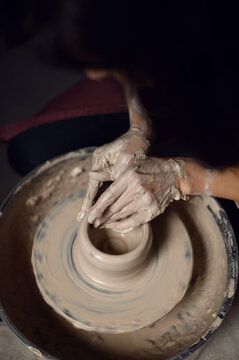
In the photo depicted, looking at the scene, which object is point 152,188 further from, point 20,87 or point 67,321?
point 20,87

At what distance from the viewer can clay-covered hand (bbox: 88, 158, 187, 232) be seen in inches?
51.1

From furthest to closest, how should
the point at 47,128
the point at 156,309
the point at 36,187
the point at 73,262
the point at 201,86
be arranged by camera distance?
the point at 47,128, the point at 36,187, the point at 73,262, the point at 156,309, the point at 201,86

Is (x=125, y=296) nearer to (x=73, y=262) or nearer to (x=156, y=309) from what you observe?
(x=156, y=309)

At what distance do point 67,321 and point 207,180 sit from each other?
0.85 metres

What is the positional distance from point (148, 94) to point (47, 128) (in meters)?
0.71

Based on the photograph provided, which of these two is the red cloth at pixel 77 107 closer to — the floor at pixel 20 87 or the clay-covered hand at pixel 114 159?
the clay-covered hand at pixel 114 159

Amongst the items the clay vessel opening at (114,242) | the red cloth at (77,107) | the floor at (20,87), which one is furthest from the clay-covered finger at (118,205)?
the floor at (20,87)

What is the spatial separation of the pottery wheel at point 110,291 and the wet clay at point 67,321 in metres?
0.10

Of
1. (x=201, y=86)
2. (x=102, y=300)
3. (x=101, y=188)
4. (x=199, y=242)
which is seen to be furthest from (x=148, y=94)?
(x=102, y=300)

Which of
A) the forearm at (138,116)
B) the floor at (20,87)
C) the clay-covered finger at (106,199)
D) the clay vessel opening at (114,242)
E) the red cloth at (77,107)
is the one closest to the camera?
the clay-covered finger at (106,199)

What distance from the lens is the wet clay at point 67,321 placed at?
1415 mm

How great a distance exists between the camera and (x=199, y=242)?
174 centimetres

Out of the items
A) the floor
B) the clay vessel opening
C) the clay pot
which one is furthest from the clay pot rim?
the floor

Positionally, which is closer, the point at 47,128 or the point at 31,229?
the point at 31,229
